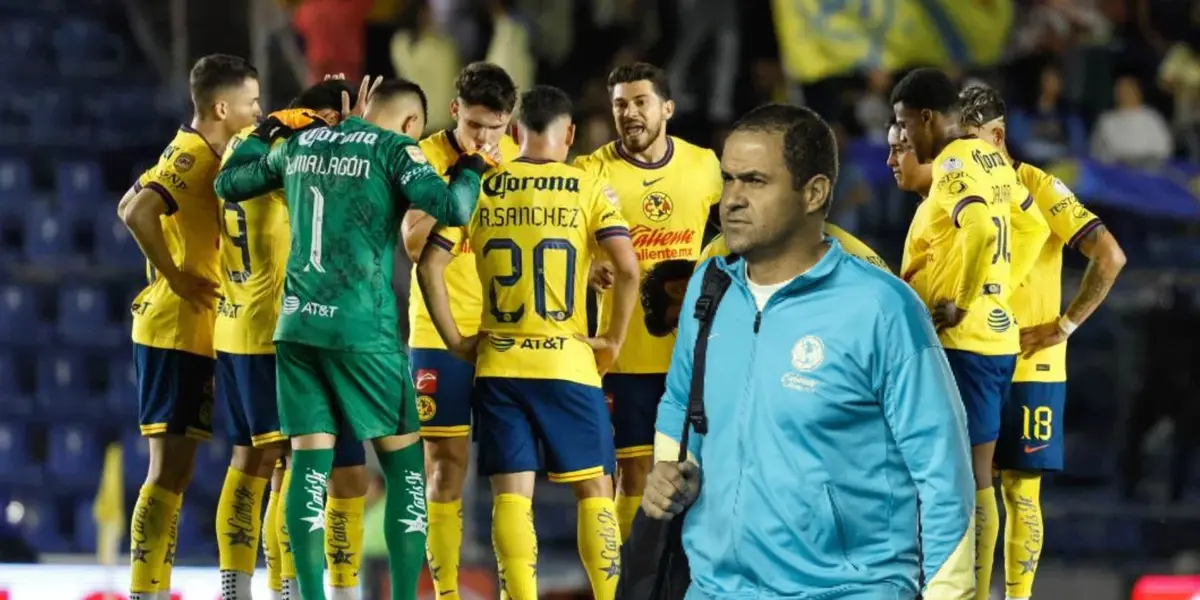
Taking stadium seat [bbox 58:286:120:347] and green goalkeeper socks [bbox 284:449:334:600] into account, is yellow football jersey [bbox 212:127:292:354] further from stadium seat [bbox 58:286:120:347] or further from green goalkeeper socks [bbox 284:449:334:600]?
stadium seat [bbox 58:286:120:347]

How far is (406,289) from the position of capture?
11641 mm

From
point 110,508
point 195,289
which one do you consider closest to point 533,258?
point 195,289

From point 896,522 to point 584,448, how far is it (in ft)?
9.07

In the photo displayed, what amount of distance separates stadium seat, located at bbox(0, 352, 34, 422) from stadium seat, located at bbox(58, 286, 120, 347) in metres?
0.42

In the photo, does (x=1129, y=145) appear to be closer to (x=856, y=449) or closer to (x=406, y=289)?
(x=406, y=289)

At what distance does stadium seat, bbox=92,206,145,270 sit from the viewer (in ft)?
44.5

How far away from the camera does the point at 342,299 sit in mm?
6215

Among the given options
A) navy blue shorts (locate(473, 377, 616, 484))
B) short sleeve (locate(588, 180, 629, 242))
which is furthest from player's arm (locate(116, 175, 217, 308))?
short sleeve (locate(588, 180, 629, 242))

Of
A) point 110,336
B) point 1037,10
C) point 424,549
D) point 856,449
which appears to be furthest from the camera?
point 1037,10

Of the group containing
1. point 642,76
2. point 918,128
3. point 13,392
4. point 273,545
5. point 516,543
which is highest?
point 642,76

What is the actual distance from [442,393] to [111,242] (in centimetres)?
711

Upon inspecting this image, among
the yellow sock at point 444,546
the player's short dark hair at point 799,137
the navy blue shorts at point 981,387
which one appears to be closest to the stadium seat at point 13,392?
the yellow sock at point 444,546

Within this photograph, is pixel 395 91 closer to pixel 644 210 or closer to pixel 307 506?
pixel 644 210

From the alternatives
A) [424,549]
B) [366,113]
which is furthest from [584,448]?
[366,113]
